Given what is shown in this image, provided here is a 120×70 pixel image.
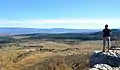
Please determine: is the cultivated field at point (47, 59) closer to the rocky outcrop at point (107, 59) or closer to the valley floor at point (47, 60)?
the valley floor at point (47, 60)

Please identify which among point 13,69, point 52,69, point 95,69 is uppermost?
point 95,69

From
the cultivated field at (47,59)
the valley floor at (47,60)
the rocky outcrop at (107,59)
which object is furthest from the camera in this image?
the cultivated field at (47,59)

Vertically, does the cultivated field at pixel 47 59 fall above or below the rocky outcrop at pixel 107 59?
below

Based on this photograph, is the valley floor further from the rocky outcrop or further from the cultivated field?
the rocky outcrop

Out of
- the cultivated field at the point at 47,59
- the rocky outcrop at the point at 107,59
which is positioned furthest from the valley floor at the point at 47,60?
the rocky outcrop at the point at 107,59

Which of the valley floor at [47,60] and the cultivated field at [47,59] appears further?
the cultivated field at [47,59]

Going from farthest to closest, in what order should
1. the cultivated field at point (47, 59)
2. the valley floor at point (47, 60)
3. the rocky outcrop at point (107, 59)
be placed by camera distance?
1. the cultivated field at point (47, 59)
2. the valley floor at point (47, 60)
3. the rocky outcrop at point (107, 59)

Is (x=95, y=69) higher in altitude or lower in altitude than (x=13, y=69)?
higher

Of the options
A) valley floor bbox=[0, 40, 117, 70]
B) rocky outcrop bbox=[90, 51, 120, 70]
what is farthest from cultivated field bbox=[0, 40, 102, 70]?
rocky outcrop bbox=[90, 51, 120, 70]

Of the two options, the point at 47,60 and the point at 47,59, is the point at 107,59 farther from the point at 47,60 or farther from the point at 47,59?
the point at 47,59

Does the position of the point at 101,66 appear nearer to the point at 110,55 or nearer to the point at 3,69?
the point at 110,55

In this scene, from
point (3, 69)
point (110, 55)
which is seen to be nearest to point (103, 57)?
point (110, 55)
